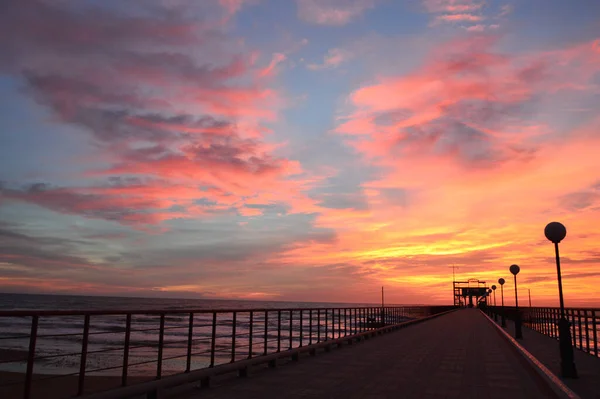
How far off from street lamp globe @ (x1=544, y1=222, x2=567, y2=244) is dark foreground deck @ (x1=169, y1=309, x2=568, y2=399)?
3.28 m

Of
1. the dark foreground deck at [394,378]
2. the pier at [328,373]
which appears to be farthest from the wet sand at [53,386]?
the dark foreground deck at [394,378]

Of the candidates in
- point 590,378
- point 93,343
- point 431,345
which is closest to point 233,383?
point 590,378

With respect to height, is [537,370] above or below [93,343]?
above

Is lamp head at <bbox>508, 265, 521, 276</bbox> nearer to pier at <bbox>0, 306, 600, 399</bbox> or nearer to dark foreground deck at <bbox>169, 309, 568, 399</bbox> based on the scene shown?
pier at <bbox>0, 306, 600, 399</bbox>

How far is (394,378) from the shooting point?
9773 mm

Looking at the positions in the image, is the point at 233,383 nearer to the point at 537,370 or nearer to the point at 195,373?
the point at 195,373

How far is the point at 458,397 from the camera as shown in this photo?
7.89m

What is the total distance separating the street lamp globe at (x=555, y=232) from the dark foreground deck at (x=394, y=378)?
3276 mm

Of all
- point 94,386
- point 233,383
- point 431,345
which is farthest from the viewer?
point 431,345

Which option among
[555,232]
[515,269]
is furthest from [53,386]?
[515,269]

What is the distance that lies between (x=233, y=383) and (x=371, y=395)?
2703mm

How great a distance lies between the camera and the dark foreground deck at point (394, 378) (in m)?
8.13

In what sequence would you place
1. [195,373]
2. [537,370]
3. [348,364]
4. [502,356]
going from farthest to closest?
[502,356] → [348,364] → [537,370] → [195,373]

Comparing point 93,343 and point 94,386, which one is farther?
point 93,343
